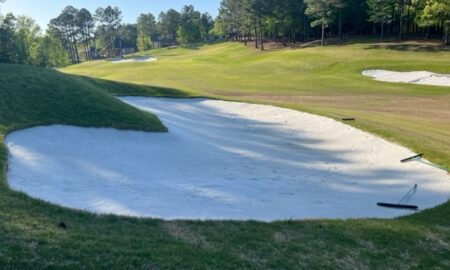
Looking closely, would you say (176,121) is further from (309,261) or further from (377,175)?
(309,261)

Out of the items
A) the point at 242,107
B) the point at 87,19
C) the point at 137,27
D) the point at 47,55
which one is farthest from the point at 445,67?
the point at 137,27

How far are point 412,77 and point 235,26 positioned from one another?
72933mm

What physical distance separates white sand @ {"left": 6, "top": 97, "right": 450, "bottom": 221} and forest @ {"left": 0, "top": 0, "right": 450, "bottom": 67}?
25337mm

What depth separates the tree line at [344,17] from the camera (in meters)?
66.9

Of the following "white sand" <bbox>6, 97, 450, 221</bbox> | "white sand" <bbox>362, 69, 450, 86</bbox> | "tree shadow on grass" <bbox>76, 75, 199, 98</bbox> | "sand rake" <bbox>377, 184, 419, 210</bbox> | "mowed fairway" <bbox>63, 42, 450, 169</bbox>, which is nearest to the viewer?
"white sand" <bbox>6, 97, 450, 221</bbox>

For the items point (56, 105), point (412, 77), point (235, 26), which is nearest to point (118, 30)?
point (235, 26)

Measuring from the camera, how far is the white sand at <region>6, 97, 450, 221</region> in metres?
10.8

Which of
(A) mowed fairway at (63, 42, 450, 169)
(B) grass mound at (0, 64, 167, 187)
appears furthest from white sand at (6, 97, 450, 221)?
(A) mowed fairway at (63, 42, 450, 169)

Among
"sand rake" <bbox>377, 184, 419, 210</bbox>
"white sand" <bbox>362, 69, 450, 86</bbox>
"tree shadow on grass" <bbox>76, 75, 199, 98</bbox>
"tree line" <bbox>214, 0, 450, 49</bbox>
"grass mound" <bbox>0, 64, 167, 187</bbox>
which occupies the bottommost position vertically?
"white sand" <bbox>362, 69, 450, 86</bbox>

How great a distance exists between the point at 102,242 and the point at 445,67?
4799 cm

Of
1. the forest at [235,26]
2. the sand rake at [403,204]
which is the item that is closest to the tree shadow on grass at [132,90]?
the forest at [235,26]

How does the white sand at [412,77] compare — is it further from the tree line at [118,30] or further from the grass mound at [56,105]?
the tree line at [118,30]

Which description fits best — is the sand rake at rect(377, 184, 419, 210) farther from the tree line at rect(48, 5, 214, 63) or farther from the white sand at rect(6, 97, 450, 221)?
the tree line at rect(48, 5, 214, 63)

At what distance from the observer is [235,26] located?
113 meters
